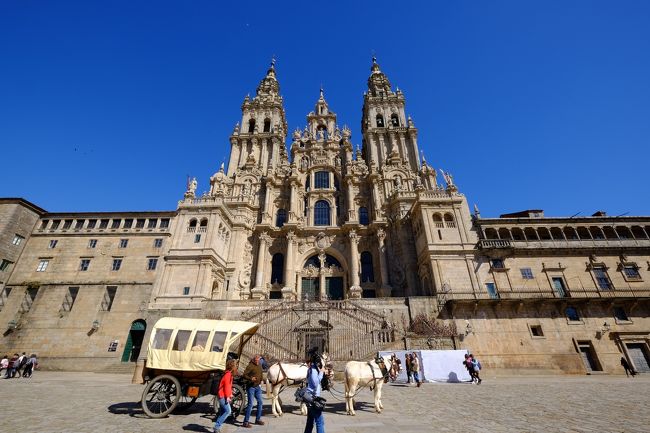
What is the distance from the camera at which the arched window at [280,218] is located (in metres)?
39.1

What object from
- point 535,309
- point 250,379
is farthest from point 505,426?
point 535,309

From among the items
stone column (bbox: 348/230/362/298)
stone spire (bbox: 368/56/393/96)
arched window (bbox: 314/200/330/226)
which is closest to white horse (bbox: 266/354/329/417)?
stone column (bbox: 348/230/362/298)

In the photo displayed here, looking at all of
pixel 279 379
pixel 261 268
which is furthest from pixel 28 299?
pixel 279 379

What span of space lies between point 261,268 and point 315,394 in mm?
28989

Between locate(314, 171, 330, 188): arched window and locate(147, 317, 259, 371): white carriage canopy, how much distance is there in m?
33.7

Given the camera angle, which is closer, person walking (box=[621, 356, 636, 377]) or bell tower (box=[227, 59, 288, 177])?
person walking (box=[621, 356, 636, 377])

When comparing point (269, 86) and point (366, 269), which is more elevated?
point (269, 86)

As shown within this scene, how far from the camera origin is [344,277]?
3484 cm

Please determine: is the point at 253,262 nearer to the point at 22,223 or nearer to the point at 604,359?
the point at 22,223

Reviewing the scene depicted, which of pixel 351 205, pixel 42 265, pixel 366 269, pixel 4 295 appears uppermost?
pixel 351 205

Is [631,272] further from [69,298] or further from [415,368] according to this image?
[69,298]

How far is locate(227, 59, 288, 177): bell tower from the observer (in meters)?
42.5

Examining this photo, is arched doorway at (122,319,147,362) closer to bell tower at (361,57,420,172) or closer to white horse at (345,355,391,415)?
white horse at (345,355,391,415)

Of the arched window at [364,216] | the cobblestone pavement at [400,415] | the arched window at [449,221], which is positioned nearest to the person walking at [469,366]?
the cobblestone pavement at [400,415]
